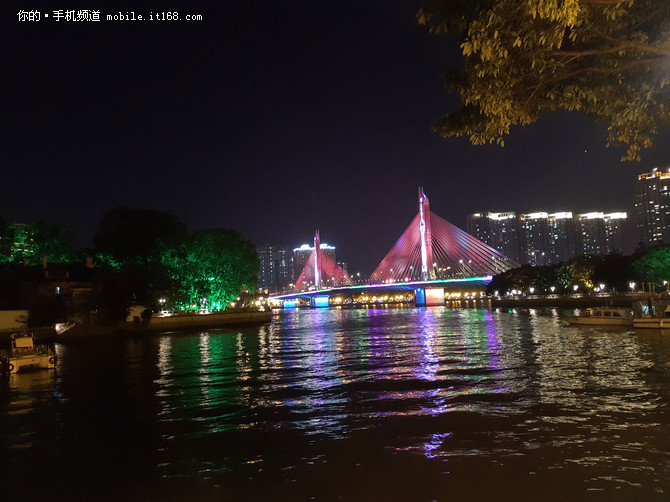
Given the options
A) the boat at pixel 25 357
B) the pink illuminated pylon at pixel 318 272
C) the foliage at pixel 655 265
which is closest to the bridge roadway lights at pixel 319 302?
the pink illuminated pylon at pixel 318 272

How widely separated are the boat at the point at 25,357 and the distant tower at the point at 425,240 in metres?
76.3

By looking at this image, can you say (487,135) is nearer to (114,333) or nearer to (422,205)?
(114,333)

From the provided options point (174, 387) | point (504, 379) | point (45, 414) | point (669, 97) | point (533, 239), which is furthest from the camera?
point (533, 239)

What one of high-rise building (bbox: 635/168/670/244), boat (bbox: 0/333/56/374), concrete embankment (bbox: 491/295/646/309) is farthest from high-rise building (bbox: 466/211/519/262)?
boat (bbox: 0/333/56/374)

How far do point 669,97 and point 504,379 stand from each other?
10563 millimetres

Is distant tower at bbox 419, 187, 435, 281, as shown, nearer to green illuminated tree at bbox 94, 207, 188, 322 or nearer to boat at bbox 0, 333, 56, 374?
green illuminated tree at bbox 94, 207, 188, 322

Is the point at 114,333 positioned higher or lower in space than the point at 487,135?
lower

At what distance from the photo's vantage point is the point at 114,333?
172 feet

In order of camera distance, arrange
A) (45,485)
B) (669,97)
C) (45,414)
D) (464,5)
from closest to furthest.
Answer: (464,5) < (669,97) < (45,485) < (45,414)

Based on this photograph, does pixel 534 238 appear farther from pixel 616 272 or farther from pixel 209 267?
pixel 209 267

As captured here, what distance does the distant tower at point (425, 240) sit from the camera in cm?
9562

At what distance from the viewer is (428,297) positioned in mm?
113938

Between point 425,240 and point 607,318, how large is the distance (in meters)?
58.7

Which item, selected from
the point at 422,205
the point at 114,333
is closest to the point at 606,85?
the point at 114,333
